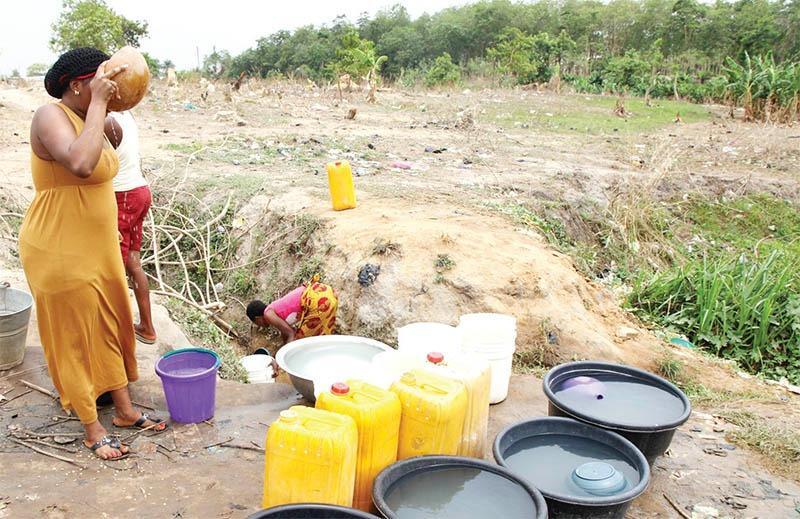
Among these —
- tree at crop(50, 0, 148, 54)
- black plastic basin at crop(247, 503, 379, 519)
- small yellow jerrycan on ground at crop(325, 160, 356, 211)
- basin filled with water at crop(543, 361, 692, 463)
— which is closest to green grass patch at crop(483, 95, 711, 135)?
small yellow jerrycan on ground at crop(325, 160, 356, 211)

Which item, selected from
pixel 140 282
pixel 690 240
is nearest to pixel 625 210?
pixel 690 240

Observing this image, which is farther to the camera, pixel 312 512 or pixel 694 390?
pixel 694 390

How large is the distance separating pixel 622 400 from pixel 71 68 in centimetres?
239

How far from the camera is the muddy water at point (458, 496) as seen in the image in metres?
1.86

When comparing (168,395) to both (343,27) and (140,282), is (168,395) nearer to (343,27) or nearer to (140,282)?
(140,282)

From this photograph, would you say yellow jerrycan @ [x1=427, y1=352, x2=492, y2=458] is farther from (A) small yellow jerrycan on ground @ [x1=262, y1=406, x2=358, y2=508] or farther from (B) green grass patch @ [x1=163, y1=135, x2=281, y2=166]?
(B) green grass patch @ [x1=163, y1=135, x2=281, y2=166]

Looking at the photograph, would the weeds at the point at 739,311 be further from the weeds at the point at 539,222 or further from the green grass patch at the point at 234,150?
the green grass patch at the point at 234,150

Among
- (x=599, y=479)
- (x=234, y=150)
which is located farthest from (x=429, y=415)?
(x=234, y=150)

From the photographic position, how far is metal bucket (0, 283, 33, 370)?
287cm

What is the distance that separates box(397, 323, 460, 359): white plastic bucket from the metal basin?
0.10m

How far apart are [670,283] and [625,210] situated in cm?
195

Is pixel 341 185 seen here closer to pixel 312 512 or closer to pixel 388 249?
pixel 388 249

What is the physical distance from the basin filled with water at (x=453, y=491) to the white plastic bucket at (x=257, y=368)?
1.94 metres

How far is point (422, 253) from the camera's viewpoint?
4.37 metres
